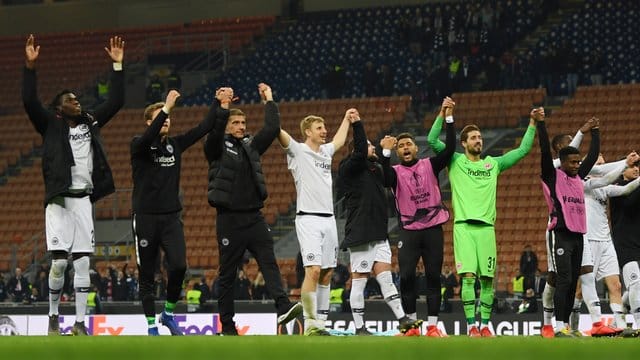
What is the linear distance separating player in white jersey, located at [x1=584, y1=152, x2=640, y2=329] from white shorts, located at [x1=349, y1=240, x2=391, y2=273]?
9.42 ft

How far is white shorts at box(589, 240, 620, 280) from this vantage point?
15.7m

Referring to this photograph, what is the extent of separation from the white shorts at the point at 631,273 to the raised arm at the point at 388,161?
353 cm

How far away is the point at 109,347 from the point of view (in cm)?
930

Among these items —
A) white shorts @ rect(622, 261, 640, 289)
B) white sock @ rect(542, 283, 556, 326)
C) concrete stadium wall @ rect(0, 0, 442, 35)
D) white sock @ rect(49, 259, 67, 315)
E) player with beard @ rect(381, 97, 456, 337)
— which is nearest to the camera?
white sock @ rect(49, 259, 67, 315)

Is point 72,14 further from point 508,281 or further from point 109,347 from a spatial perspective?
point 109,347

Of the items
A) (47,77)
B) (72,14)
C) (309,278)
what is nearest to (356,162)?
(309,278)

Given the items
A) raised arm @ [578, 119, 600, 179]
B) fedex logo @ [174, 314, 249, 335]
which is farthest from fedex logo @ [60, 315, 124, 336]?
raised arm @ [578, 119, 600, 179]

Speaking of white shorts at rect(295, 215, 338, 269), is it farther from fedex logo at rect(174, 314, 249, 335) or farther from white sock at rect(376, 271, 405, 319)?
fedex logo at rect(174, 314, 249, 335)

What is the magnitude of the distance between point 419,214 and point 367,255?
77 centimetres

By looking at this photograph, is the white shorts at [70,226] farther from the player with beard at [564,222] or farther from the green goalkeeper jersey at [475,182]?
the player with beard at [564,222]

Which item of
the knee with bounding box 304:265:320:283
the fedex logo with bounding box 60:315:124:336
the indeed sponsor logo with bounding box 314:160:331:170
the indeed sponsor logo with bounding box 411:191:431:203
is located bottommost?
the fedex logo with bounding box 60:315:124:336

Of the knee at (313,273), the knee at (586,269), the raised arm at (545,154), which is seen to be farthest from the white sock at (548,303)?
the knee at (313,273)

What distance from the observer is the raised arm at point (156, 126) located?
1301 centimetres

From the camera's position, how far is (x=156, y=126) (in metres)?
13.1
